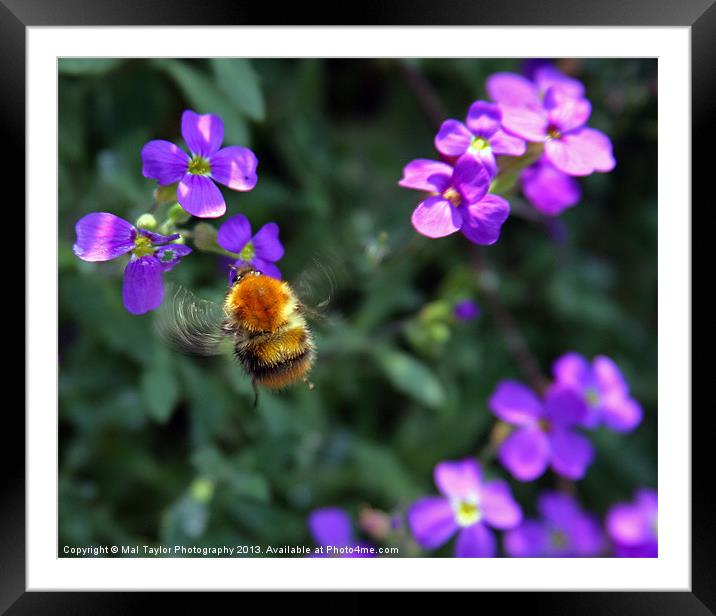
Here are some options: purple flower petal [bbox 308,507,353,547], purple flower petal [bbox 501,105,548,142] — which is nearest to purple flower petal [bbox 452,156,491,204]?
purple flower petal [bbox 501,105,548,142]

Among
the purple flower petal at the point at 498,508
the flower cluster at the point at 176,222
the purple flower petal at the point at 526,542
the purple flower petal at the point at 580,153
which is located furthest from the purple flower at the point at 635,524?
the flower cluster at the point at 176,222

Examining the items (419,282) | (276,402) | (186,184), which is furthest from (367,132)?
(186,184)

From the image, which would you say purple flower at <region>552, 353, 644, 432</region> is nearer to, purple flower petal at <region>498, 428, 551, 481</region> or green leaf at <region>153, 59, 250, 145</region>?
purple flower petal at <region>498, 428, 551, 481</region>

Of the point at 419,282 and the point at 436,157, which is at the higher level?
the point at 436,157

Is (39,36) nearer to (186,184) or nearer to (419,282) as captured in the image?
(186,184)

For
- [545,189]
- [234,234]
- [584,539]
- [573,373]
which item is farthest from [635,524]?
[234,234]
